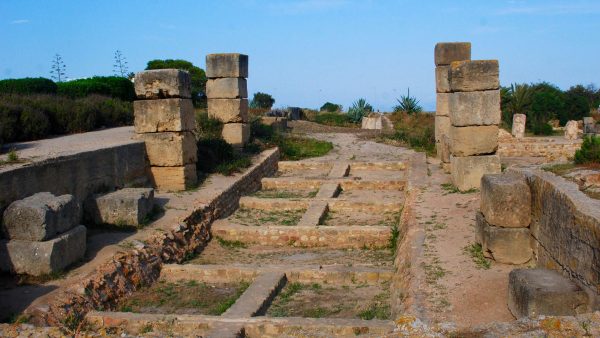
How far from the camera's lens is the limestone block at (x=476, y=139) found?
10.6 meters

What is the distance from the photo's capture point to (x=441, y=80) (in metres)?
14.4

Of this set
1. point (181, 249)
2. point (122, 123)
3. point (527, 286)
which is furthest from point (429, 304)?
point (122, 123)

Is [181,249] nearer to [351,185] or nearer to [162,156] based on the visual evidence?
[162,156]

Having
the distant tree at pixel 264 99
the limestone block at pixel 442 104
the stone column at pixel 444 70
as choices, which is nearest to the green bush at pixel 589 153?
the stone column at pixel 444 70

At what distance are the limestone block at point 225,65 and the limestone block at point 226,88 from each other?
0.14 metres

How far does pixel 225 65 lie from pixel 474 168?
787 centimetres

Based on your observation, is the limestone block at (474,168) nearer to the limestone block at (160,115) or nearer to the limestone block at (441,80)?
the limestone block at (441,80)

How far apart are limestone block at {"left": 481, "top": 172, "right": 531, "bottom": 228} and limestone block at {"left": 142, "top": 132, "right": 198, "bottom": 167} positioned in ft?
20.6

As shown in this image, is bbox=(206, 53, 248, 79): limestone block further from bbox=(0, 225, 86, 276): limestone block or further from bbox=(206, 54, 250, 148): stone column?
bbox=(0, 225, 86, 276): limestone block

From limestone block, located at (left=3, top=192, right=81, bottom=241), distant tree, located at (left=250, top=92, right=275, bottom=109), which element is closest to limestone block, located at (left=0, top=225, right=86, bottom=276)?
limestone block, located at (left=3, top=192, right=81, bottom=241)

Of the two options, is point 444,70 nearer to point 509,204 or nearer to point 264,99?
point 509,204

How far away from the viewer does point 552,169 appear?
732 cm

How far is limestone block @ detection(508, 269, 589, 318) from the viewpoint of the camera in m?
4.79

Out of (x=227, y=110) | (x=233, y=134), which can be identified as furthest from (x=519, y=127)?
(x=227, y=110)
